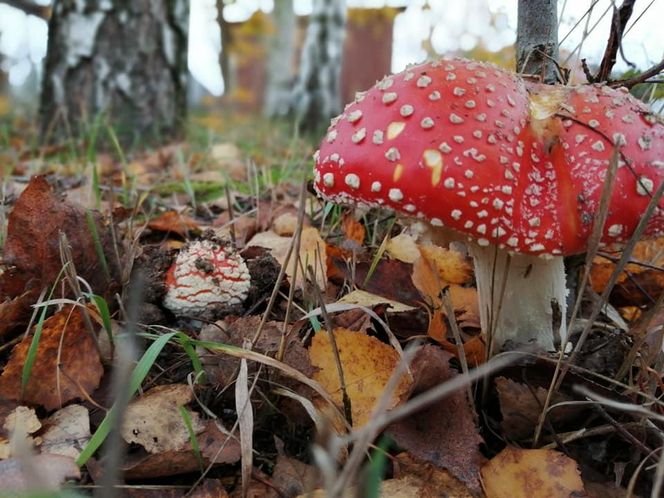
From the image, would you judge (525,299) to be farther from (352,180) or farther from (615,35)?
(615,35)

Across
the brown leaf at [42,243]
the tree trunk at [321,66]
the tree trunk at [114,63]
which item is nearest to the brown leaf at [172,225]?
the brown leaf at [42,243]

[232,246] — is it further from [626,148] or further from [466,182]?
[626,148]

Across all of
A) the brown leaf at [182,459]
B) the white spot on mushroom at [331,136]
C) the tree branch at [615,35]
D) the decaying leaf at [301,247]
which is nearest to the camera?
the brown leaf at [182,459]

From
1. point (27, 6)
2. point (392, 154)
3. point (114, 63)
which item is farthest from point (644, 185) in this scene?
point (27, 6)

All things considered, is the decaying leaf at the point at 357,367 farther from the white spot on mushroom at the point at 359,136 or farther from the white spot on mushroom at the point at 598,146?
the white spot on mushroom at the point at 598,146

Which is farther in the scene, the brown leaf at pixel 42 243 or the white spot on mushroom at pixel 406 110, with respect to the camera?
the brown leaf at pixel 42 243

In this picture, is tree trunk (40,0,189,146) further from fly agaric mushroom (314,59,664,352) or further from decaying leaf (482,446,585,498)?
decaying leaf (482,446,585,498)

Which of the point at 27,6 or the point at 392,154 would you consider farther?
the point at 27,6
